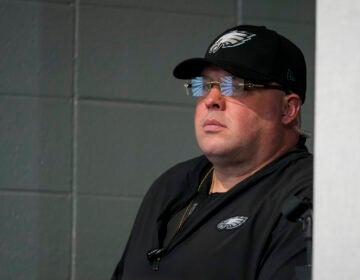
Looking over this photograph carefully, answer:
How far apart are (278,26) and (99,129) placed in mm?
1074

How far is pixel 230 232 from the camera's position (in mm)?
2484

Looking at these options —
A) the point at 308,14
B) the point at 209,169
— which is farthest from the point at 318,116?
the point at 308,14

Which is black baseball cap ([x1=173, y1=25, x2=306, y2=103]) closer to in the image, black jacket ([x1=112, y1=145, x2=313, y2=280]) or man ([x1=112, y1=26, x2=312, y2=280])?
man ([x1=112, y1=26, x2=312, y2=280])

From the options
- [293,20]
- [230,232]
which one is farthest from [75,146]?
[230,232]

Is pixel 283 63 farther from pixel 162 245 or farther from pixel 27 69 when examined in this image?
pixel 27 69

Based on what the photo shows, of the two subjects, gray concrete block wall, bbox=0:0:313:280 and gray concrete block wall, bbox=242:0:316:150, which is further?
gray concrete block wall, bbox=242:0:316:150

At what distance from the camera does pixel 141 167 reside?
4348mm

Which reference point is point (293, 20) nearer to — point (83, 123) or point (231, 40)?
point (83, 123)

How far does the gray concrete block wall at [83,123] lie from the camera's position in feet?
13.8

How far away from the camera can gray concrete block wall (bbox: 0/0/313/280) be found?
4.21 metres

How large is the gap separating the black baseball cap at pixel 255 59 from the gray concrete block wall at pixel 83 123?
4.77 ft

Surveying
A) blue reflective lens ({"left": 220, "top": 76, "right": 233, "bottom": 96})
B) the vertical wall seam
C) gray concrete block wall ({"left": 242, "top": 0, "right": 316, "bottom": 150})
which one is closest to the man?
blue reflective lens ({"left": 220, "top": 76, "right": 233, "bottom": 96})

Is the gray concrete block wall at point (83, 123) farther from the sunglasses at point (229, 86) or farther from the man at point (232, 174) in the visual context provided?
the sunglasses at point (229, 86)

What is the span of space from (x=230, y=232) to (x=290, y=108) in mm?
592
